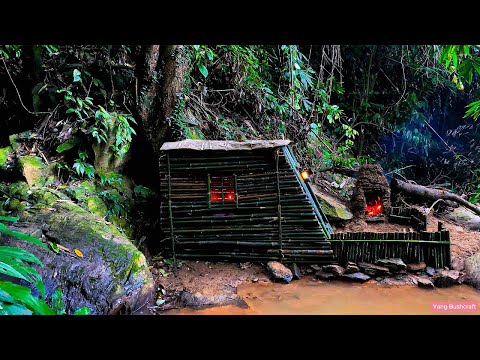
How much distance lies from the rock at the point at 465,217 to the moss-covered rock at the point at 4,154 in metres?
9.15

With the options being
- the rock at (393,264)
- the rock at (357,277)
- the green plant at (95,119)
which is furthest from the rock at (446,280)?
the green plant at (95,119)

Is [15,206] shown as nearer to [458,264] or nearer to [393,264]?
[393,264]

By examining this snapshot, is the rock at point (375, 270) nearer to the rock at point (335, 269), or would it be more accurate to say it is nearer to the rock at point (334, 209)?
the rock at point (335, 269)

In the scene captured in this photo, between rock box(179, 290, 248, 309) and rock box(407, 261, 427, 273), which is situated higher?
rock box(407, 261, 427, 273)

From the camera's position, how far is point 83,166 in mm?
5055

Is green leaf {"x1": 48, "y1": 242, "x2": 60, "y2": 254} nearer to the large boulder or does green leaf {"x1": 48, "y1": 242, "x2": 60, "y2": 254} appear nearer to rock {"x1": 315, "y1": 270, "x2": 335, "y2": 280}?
the large boulder

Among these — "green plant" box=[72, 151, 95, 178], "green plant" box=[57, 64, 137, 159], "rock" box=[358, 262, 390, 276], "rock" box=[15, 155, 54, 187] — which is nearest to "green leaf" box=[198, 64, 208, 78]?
"green plant" box=[57, 64, 137, 159]

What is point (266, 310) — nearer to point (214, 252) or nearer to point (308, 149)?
point (214, 252)

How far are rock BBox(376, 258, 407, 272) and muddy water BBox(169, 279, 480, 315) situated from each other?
332 millimetres

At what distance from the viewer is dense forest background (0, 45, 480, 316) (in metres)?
5.23

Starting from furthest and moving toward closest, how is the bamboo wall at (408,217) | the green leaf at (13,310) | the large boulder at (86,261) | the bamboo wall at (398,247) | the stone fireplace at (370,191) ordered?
the stone fireplace at (370,191), the bamboo wall at (408,217), the bamboo wall at (398,247), the large boulder at (86,261), the green leaf at (13,310)

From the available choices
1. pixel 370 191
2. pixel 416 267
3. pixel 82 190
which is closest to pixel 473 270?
pixel 416 267

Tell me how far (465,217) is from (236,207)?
5665 millimetres

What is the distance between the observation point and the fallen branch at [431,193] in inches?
283
